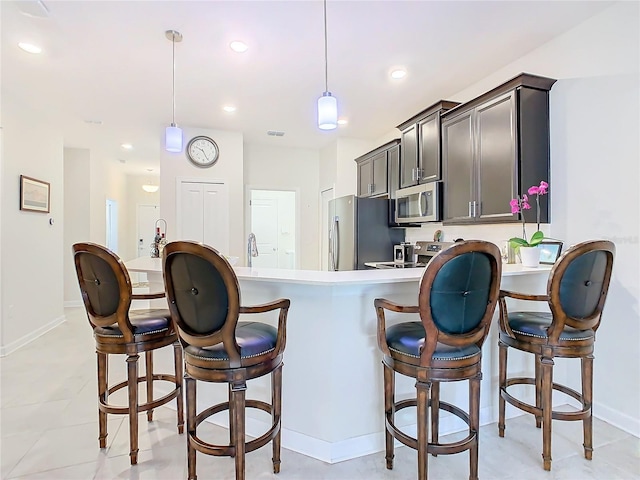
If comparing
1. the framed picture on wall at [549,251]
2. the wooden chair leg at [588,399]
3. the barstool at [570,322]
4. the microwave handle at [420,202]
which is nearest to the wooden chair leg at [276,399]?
the barstool at [570,322]

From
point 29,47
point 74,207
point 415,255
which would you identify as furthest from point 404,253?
point 74,207

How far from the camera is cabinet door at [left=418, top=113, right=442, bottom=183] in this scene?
3.56 m

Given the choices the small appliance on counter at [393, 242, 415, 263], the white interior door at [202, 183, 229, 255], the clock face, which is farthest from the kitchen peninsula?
the clock face

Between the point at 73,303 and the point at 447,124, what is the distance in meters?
6.50

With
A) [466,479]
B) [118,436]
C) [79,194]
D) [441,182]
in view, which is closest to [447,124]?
[441,182]

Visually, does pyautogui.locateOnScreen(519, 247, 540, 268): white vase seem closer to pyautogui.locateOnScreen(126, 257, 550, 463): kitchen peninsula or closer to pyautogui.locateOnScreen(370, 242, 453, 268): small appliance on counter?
pyautogui.locateOnScreen(126, 257, 550, 463): kitchen peninsula

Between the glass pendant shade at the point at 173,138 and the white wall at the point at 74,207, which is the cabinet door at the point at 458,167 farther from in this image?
the white wall at the point at 74,207

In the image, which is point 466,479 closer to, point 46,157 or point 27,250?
point 27,250

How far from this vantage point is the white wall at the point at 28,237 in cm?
372

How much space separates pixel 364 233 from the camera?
4.59 metres

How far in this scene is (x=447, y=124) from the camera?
135 inches

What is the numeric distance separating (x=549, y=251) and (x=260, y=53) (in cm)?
273

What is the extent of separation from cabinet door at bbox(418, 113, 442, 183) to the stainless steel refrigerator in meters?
0.94

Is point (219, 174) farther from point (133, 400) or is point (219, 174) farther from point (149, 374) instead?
point (133, 400)
